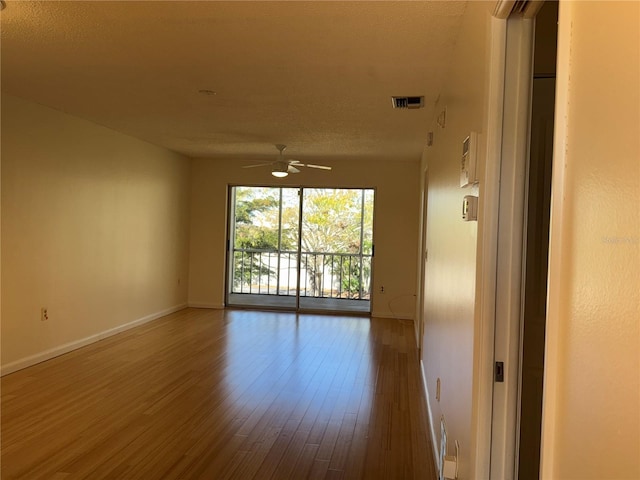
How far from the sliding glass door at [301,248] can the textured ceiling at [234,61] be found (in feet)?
8.51

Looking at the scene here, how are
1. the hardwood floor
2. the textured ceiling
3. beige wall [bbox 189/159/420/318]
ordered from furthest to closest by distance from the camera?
beige wall [bbox 189/159/420/318] < the hardwood floor < the textured ceiling

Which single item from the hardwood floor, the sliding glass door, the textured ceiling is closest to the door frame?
the textured ceiling

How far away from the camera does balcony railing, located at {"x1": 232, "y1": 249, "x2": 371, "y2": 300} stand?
7906mm

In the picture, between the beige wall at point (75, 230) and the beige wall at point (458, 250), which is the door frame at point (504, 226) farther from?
the beige wall at point (75, 230)

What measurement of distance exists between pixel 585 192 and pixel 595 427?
36cm

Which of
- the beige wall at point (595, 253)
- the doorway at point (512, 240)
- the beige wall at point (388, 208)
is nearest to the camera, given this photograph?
the beige wall at point (595, 253)

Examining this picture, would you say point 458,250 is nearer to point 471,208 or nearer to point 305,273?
point 471,208

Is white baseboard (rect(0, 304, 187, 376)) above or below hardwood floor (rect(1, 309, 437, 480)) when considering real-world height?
above

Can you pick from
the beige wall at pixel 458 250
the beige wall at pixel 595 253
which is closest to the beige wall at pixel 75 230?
the beige wall at pixel 458 250

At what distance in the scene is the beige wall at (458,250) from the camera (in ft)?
5.98

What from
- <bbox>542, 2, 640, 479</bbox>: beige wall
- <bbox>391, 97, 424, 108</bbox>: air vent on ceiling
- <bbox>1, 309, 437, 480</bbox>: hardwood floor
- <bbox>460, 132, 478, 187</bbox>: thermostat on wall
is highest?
<bbox>391, 97, 424, 108</bbox>: air vent on ceiling

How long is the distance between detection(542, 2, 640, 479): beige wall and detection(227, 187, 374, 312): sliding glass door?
6724mm

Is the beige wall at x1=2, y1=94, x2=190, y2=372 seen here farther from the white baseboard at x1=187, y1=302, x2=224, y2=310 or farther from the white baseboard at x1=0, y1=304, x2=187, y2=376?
the white baseboard at x1=187, y1=302, x2=224, y2=310

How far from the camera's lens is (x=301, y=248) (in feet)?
25.6
